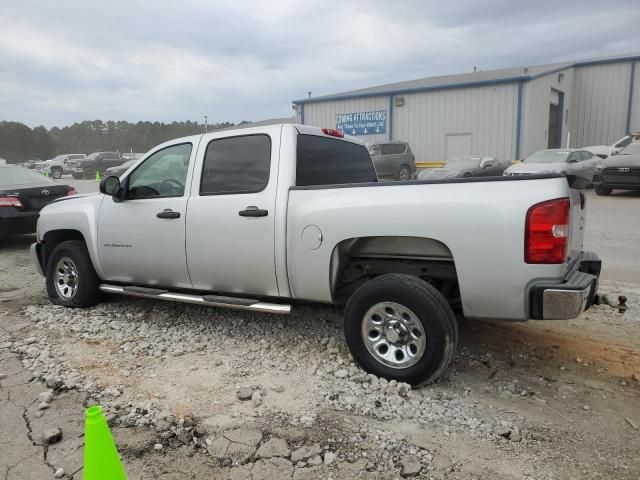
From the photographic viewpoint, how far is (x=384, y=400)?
3.33m

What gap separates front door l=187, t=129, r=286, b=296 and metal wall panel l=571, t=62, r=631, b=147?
2995cm

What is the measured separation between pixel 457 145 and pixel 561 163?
28.8 feet

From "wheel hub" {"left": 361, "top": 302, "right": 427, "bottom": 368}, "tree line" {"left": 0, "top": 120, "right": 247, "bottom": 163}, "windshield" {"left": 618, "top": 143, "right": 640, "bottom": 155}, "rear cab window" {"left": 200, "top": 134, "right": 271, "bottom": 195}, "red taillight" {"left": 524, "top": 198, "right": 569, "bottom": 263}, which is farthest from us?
"tree line" {"left": 0, "top": 120, "right": 247, "bottom": 163}

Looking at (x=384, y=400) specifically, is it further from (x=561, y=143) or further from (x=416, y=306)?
(x=561, y=143)

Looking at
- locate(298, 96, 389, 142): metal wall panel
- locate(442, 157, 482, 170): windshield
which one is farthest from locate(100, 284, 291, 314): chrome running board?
locate(298, 96, 389, 142): metal wall panel

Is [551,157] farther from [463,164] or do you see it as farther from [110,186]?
[110,186]

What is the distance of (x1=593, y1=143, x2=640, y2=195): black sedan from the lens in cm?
1458

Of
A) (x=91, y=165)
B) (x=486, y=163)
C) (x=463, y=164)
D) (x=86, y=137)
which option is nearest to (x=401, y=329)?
(x=463, y=164)

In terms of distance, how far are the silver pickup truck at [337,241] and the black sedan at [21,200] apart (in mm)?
4065

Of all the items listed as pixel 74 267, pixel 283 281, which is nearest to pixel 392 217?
pixel 283 281

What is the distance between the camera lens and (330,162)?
4523mm

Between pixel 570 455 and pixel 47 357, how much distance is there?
153 inches

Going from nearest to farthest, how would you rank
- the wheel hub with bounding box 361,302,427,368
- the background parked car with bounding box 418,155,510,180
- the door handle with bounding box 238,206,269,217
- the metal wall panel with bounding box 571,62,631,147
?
1. the wheel hub with bounding box 361,302,427,368
2. the door handle with bounding box 238,206,269,217
3. the background parked car with bounding box 418,155,510,180
4. the metal wall panel with bounding box 571,62,631,147

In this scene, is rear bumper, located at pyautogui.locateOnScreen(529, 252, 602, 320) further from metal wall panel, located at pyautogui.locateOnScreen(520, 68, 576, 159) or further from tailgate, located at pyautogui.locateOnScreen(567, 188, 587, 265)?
metal wall panel, located at pyautogui.locateOnScreen(520, 68, 576, 159)
